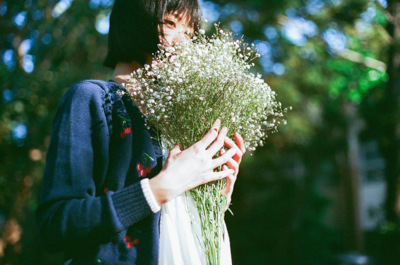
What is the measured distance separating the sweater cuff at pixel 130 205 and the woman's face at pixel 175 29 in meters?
0.72

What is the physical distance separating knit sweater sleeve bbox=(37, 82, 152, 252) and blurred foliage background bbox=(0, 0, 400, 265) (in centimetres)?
596

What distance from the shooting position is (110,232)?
1237mm

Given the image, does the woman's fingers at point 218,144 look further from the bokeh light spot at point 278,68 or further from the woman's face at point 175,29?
the bokeh light spot at point 278,68

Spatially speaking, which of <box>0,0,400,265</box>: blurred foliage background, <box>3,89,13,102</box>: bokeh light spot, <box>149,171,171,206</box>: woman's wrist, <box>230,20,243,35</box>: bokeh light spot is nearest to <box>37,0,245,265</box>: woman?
<box>149,171,171,206</box>: woman's wrist

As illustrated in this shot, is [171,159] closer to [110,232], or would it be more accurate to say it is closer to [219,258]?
[110,232]

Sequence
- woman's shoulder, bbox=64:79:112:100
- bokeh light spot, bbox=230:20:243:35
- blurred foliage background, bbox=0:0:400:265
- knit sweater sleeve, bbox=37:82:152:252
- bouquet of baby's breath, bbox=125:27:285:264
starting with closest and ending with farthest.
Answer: knit sweater sleeve, bbox=37:82:152:252, woman's shoulder, bbox=64:79:112:100, bouquet of baby's breath, bbox=125:27:285:264, blurred foliage background, bbox=0:0:400:265, bokeh light spot, bbox=230:20:243:35

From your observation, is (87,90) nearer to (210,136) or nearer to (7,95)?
(210,136)

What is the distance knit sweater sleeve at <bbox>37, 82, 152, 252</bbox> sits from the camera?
1.22 meters

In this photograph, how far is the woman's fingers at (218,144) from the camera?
4.71 feet

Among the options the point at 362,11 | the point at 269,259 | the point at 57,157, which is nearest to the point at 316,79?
the point at 362,11

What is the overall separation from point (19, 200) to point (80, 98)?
8.24 metres

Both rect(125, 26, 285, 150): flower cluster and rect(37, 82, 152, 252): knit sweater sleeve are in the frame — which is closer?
rect(37, 82, 152, 252): knit sweater sleeve

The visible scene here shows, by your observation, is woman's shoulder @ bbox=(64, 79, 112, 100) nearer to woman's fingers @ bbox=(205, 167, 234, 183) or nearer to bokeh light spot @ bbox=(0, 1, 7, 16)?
woman's fingers @ bbox=(205, 167, 234, 183)

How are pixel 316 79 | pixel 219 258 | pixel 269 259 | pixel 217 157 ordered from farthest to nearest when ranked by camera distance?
pixel 316 79
pixel 269 259
pixel 217 157
pixel 219 258
